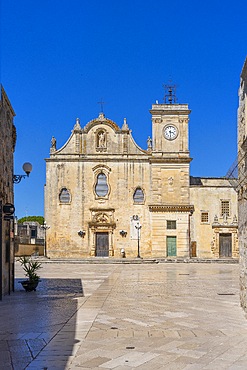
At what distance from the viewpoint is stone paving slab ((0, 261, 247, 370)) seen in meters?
6.68

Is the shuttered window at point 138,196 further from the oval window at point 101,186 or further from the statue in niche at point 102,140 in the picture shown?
the statue in niche at point 102,140

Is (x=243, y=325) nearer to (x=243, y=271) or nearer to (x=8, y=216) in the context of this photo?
(x=243, y=271)

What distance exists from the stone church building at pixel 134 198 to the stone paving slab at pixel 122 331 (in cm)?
2658

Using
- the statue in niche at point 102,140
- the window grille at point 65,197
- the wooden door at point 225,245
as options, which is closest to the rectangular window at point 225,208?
the wooden door at point 225,245

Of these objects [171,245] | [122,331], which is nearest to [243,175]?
[122,331]

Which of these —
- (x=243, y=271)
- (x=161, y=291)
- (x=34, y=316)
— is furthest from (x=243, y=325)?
(x=161, y=291)

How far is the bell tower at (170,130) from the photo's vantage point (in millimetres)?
41844

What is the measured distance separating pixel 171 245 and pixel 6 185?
91.7 ft

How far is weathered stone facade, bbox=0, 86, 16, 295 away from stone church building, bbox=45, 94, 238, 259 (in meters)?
25.8

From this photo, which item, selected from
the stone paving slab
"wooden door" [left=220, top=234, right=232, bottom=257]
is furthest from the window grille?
the stone paving slab

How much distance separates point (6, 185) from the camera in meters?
14.8

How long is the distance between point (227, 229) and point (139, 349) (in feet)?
116

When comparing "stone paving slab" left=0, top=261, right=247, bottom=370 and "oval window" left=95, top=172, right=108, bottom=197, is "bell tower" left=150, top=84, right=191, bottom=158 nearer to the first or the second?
"oval window" left=95, top=172, right=108, bottom=197

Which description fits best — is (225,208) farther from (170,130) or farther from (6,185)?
(6,185)
